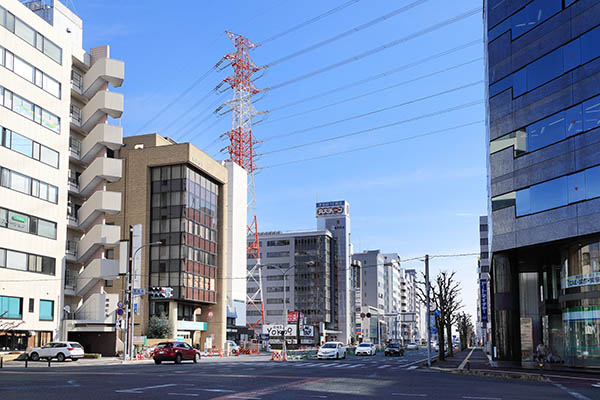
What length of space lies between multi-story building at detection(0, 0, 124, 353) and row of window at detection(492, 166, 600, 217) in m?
39.4

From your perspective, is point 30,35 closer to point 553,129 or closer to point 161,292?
point 161,292

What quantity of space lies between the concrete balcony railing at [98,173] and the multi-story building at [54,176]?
0.33 ft

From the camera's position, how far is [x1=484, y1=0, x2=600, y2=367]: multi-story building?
36.1 metres

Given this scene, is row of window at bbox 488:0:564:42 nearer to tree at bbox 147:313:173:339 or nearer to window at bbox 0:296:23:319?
window at bbox 0:296:23:319

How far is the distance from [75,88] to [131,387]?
51.3 metres

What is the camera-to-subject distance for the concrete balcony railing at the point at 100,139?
64875 millimetres

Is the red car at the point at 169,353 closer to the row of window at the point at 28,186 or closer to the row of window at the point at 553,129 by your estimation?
the row of window at the point at 28,186

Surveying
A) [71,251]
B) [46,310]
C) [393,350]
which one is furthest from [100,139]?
[393,350]

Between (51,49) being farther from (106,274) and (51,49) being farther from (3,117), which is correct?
(106,274)

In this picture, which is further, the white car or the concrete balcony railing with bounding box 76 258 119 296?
the concrete balcony railing with bounding box 76 258 119 296

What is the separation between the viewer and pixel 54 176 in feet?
196

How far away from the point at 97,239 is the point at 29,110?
14.2 metres

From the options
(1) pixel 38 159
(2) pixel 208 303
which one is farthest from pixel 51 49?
(2) pixel 208 303

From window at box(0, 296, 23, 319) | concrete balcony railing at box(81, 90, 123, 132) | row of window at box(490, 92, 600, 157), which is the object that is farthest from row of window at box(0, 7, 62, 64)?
row of window at box(490, 92, 600, 157)
